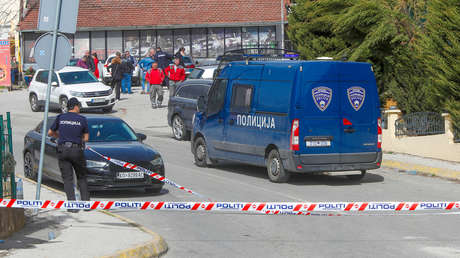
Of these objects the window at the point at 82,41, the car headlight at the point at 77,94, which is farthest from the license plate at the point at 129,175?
the window at the point at 82,41

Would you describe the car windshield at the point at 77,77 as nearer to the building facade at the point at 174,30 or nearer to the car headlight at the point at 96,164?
the car headlight at the point at 96,164

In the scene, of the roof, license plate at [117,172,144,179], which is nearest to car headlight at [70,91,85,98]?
license plate at [117,172,144,179]

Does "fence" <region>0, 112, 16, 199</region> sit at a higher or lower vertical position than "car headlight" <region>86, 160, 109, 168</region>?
higher

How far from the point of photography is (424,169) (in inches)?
716

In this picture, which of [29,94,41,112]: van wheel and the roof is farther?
the roof

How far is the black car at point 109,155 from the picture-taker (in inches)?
570

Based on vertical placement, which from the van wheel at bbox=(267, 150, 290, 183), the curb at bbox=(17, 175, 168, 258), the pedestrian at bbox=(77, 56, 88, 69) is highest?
the pedestrian at bbox=(77, 56, 88, 69)

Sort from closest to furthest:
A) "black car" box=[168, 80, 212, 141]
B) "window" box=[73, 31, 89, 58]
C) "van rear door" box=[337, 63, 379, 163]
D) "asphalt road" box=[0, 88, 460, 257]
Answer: "asphalt road" box=[0, 88, 460, 257] → "van rear door" box=[337, 63, 379, 163] → "black car" box=[168, 80, 212, 141] → "window" box=[73, 31, 89, 58]

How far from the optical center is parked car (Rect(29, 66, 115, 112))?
3114 cm

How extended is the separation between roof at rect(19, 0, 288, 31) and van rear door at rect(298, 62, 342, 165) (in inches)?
1482

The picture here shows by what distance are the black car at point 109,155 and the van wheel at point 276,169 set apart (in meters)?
2.41

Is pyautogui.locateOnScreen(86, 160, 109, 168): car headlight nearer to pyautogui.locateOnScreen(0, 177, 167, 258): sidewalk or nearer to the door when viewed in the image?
Answer: pyautogui.locateOnScreen(0, 177, 167, 258): sidewalk

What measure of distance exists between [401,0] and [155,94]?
12.4 metres

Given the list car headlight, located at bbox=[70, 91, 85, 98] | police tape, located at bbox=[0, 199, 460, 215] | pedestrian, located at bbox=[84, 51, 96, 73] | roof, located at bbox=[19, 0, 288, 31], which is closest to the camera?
police tape, located at bbox=[0, 199, 460, 215]
